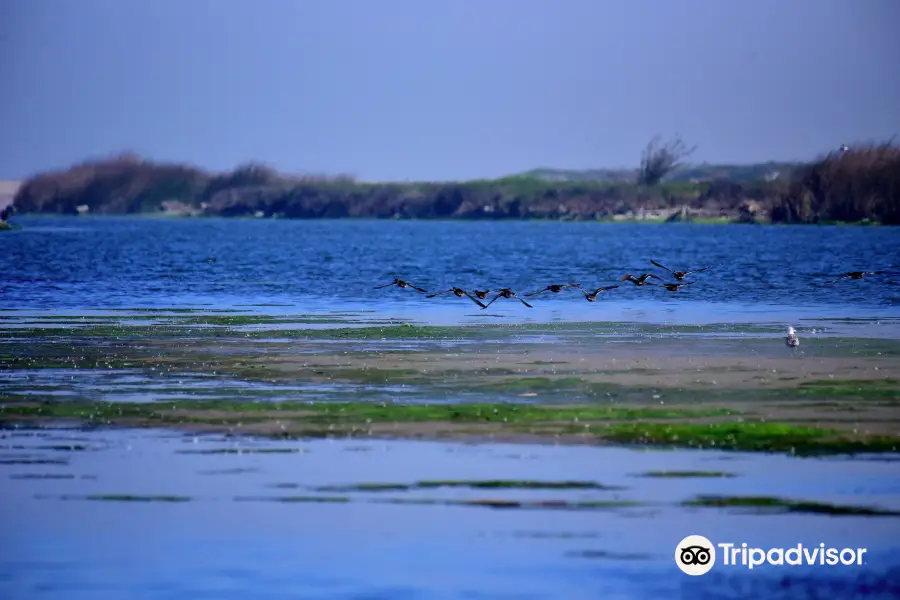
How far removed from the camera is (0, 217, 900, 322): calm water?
149ft

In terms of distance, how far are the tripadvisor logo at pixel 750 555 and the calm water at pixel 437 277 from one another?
81.8ft

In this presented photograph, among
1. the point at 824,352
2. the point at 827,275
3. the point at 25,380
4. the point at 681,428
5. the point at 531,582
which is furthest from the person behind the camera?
the point at 827,275

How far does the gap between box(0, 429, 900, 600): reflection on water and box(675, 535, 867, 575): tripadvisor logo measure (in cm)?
13

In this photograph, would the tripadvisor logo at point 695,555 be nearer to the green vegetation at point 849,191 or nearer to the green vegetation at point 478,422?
the green vegetation at point 478,422

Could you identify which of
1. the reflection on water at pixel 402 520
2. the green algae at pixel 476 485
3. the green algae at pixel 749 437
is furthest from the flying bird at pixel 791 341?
the green algae at pixel 476 485

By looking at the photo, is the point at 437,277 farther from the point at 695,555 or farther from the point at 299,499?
the point at 695,555

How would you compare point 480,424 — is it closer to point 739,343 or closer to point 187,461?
point 187,461

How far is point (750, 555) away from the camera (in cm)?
1543

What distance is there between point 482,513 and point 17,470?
594cm

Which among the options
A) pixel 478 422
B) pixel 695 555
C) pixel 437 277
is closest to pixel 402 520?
pixel 695 555

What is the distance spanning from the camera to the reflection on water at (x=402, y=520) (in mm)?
14727

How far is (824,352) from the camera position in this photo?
30750 millimetres

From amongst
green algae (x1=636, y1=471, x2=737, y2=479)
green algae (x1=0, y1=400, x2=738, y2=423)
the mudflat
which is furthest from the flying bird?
green algae (x1=636, y1=471, x2=737, y2=479)

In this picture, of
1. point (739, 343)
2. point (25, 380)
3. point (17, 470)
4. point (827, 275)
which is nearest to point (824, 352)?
point (739, 343)
